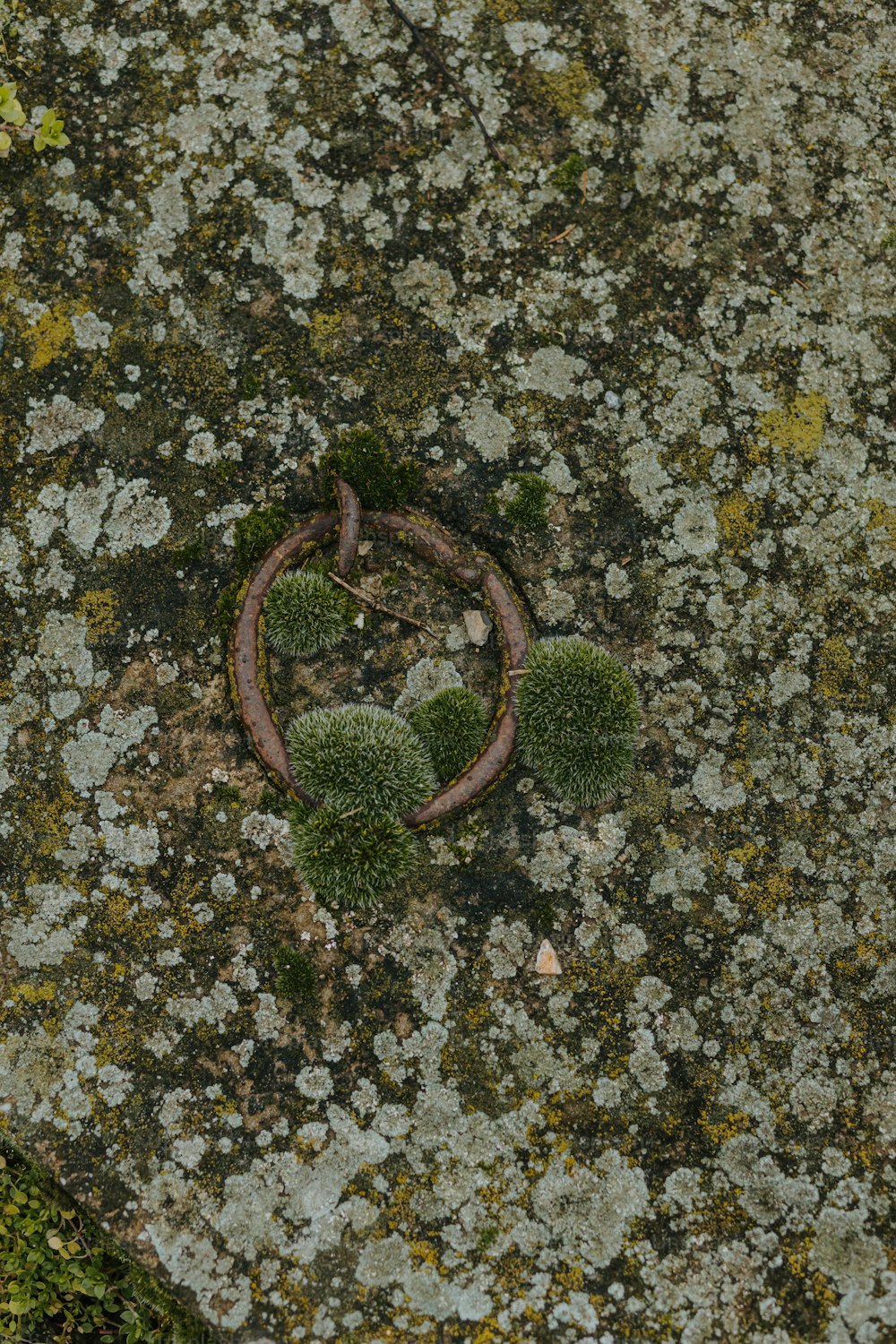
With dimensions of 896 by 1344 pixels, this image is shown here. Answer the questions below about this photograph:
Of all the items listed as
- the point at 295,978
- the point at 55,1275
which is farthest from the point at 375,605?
the point at 55,1275

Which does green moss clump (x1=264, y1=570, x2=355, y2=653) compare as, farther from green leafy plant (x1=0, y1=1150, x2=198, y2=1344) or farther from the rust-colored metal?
green leafy plant (x1=0, y1=1150, x2=198, y2=1344)

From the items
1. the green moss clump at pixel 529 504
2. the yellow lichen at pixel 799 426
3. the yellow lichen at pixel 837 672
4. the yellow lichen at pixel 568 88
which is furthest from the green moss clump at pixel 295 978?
the yellow lichen at pixel 568 88

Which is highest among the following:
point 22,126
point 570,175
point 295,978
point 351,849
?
point 570,175

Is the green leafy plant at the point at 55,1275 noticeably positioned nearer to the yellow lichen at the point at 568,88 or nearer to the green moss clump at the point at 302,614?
the green moss clump at the point at 302,614

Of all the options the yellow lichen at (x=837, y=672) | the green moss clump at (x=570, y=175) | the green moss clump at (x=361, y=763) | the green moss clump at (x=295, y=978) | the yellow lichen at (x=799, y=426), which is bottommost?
the green moss clump at (x=295, y=978)

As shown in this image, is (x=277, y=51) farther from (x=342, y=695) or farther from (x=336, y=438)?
(x=342, y=695)

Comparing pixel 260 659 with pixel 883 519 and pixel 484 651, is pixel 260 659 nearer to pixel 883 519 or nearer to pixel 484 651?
pixel 484 651

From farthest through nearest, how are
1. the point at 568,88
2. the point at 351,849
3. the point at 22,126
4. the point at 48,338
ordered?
the point at 568,88 < the point at 22,126 < the point at 48,338 < the point at 351,849
